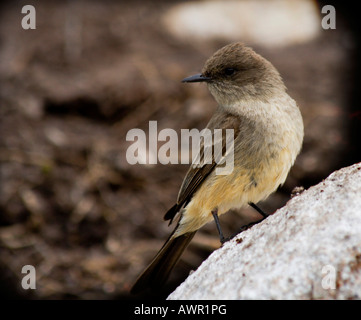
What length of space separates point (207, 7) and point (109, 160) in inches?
134

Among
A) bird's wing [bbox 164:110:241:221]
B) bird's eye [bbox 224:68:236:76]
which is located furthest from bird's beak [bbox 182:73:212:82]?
bird's wing [bbox 164:110:241:221]

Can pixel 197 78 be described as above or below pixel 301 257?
above

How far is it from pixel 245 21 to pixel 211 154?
16.7 feet

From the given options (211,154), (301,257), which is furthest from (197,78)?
(301,257)

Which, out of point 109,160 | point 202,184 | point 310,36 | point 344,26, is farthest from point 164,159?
point 344,26

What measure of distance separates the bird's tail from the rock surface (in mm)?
1017

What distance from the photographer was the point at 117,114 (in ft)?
24.9

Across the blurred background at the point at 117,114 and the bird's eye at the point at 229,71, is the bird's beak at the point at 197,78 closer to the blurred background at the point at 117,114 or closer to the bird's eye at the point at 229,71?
the bird's eye at the point at 229,71

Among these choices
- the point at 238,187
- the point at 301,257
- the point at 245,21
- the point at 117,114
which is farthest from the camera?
the point at 245,21

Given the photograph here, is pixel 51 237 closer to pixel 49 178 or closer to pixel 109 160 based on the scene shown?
pixel 49 178

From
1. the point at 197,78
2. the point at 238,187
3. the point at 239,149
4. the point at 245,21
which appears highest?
the point at 245,21

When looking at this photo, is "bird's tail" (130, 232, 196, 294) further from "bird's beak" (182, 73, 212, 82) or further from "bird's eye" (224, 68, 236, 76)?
"bird's eye" (224, 68, 236, 76)

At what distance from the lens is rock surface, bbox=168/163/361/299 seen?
2584 mm

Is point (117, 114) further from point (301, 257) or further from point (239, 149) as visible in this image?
point (301, 257)
